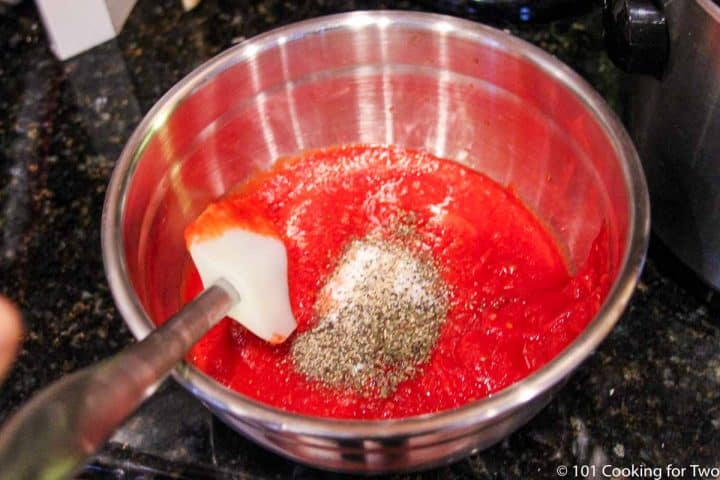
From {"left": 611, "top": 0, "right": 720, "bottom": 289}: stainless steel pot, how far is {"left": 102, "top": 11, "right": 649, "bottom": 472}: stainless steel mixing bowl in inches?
2.7

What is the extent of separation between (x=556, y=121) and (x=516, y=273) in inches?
6.3

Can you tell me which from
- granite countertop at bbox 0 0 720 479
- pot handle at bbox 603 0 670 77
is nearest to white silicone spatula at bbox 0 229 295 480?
granite countertop at bbox 0 0 720 479

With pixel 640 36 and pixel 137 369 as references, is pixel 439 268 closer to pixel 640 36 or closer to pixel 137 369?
pixel 640 36

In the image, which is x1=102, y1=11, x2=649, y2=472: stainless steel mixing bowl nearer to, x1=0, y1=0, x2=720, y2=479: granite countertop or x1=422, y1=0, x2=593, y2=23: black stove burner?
x1=0, y1=0, x2=720, y2=479: granite countertop

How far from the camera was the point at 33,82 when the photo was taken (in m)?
1.11

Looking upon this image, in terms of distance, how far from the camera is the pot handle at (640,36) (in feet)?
2.37

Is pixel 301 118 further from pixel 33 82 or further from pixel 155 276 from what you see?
pixel 33 82

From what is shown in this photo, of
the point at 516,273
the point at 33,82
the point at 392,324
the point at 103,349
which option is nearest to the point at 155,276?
the point at 103,349

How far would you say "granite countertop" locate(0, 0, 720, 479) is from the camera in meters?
0.77

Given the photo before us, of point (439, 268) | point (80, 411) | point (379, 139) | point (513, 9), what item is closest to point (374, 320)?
point (439, 268)

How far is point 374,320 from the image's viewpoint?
2.63 feet

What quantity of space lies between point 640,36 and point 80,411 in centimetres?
56

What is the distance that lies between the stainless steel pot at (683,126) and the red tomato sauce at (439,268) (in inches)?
3.6

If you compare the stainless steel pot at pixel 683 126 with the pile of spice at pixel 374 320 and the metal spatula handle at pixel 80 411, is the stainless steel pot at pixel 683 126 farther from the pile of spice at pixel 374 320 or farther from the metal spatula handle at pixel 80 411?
the metal spatula handle at pixel 80 411
